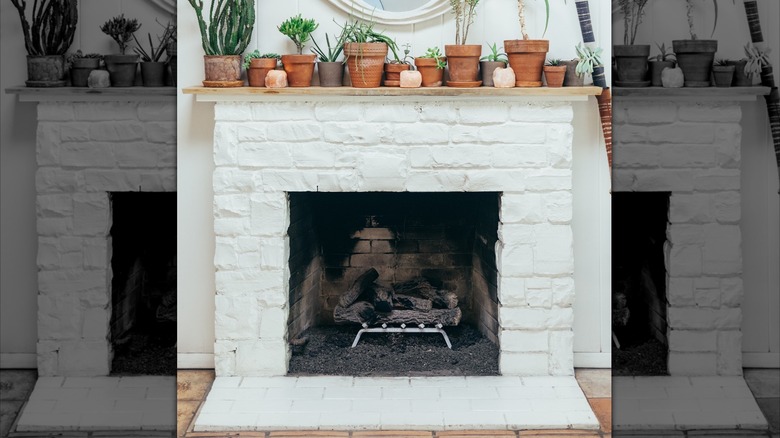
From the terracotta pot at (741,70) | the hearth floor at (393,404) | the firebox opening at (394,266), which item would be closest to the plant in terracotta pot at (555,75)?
the firebox opening at (394,266)

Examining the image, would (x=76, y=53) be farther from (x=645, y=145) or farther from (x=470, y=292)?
(x=645, y=145)

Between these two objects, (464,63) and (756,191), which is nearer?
(756,191)

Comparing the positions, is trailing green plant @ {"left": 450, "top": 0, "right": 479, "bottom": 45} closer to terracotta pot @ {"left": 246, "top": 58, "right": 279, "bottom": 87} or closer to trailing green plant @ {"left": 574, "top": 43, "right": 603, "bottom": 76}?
trailing green plant @ {"left": 574, "top": 43, "right": 603, "bottom": 76}

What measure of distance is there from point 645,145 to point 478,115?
202 centimetres

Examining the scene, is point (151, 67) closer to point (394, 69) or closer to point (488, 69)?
point (394, 69)

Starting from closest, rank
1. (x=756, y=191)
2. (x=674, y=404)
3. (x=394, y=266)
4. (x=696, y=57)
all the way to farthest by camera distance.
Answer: (x=674, y=404) → (x=756, y=191) → (x=696, y=57) → (x=394, y=266)

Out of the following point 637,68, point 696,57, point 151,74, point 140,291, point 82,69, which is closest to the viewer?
point 696,57

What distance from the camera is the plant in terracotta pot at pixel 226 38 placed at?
3.00 m

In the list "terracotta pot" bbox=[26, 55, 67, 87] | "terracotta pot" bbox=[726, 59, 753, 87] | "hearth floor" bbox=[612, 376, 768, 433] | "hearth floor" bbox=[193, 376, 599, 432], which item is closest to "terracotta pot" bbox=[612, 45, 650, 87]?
"terracotta pot" bbox=[726, 59, 753, 87]

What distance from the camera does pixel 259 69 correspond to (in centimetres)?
303

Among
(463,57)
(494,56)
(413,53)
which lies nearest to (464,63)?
(463,57)

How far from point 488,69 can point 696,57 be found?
1533 mm

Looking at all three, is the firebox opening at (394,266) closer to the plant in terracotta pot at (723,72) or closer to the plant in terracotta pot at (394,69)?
the plant in terracotta pot at (394,69)

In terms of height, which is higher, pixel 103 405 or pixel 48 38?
pixel 48 38
